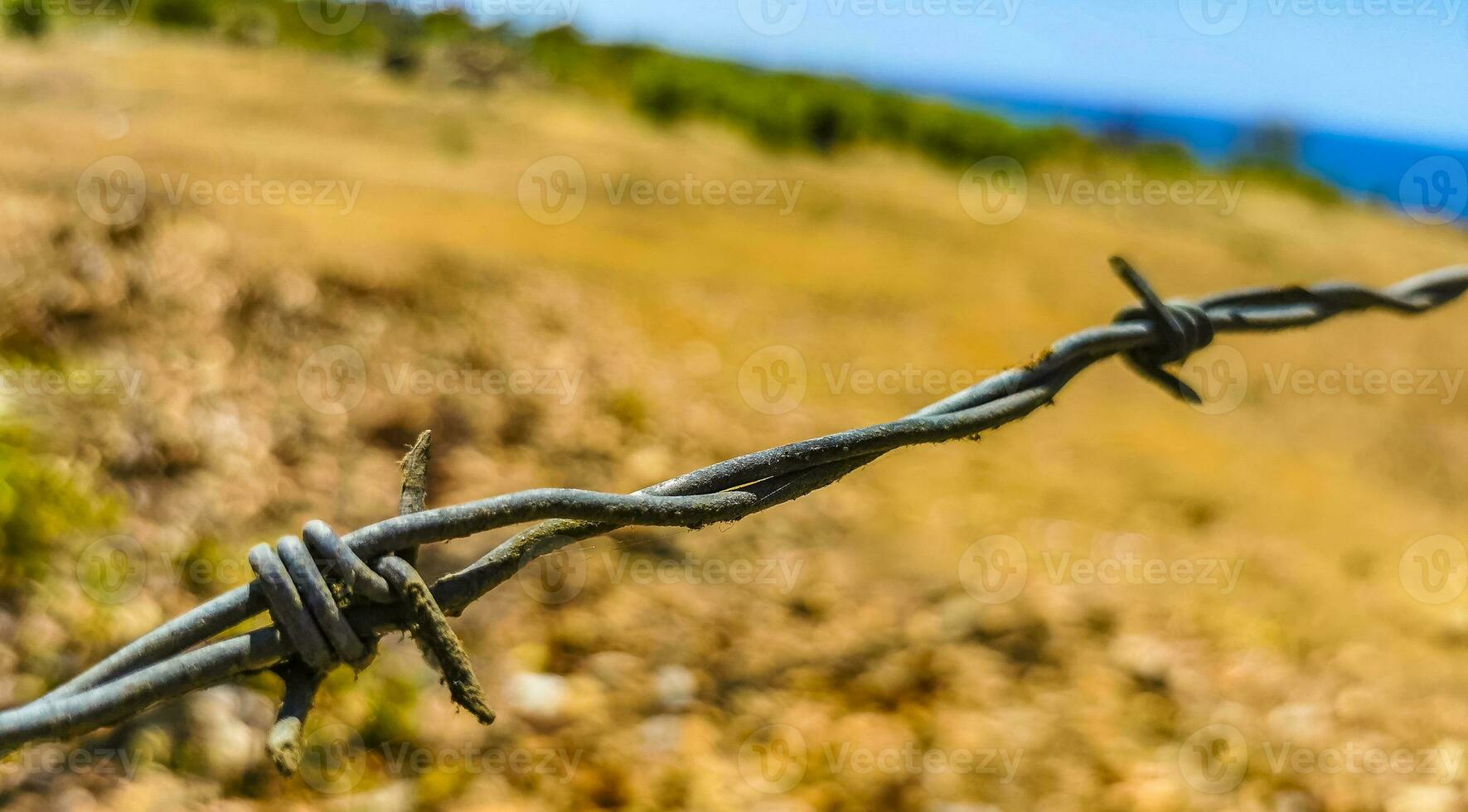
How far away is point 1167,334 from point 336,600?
0.78m

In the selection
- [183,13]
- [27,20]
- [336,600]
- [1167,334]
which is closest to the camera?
[336,600]

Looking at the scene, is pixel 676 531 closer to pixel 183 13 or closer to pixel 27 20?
pixel 27 20

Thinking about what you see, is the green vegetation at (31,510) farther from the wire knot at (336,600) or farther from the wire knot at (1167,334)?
the wire knot at (1167,334)

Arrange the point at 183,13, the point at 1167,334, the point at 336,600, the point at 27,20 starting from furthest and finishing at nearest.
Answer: the point at 183,13 → the point at 27,20 → the point at 1167,334 → the point at 336,600

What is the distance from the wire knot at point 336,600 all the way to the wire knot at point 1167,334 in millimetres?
688

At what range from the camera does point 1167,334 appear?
99 cm

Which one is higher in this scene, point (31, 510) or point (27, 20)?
point (27, 20)

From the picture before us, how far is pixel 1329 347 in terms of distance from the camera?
6363mm

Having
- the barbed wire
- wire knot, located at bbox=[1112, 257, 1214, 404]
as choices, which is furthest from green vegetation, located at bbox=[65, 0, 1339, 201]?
the barbed wire

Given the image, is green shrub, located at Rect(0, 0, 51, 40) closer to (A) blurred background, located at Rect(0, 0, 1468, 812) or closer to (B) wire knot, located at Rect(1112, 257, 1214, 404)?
(A) blurred background, located at Rect(0, 0, 1468, 812)

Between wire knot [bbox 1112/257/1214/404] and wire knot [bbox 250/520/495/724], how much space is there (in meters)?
0.69

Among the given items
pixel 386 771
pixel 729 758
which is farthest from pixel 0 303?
pixel 729 758

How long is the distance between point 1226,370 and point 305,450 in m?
4.84

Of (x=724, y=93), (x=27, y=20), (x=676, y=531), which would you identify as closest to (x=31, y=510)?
(x=676, y=531)
